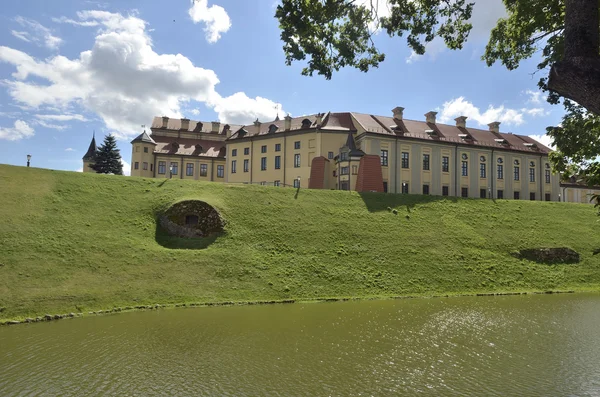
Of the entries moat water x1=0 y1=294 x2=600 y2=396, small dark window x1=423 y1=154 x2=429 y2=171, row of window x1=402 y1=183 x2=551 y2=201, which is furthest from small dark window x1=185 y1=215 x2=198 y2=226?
small dark window x1=423 y1=154 x2=429 y2=171

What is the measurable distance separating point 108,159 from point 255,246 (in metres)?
47.4

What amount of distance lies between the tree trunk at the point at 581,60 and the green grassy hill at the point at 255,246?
68.2ft

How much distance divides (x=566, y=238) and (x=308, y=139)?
109 ft

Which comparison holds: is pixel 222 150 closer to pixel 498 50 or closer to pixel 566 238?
pixel 566 238

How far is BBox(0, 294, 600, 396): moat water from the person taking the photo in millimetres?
10688

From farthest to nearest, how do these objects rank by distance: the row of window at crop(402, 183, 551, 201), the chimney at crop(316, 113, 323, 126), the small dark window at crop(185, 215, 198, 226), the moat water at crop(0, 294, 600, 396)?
the chimney at crop(316, 113, 323, 126) → the row of window at crop(402, 183, 551, 201) → the small dark window at crop(185, 215, 198, 226) → the moat water at crop(0, 294, 600, 396)

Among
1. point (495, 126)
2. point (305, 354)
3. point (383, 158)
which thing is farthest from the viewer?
point (495, 126)

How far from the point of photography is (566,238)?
128 feet

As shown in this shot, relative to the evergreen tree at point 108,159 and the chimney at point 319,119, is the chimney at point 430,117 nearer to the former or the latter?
the chimney at point 319,119

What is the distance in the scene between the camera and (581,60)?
22.0ft

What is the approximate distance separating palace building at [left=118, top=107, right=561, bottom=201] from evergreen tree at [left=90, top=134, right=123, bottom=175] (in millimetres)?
20273

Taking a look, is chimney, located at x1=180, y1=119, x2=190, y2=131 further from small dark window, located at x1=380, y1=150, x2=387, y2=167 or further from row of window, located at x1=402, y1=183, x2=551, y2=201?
row of window, located at x1=402, y1=183, x2=551, y2=201

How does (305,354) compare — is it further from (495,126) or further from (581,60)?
(495,126)

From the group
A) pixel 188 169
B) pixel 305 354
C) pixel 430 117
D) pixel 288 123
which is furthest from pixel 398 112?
pixel 305 354
